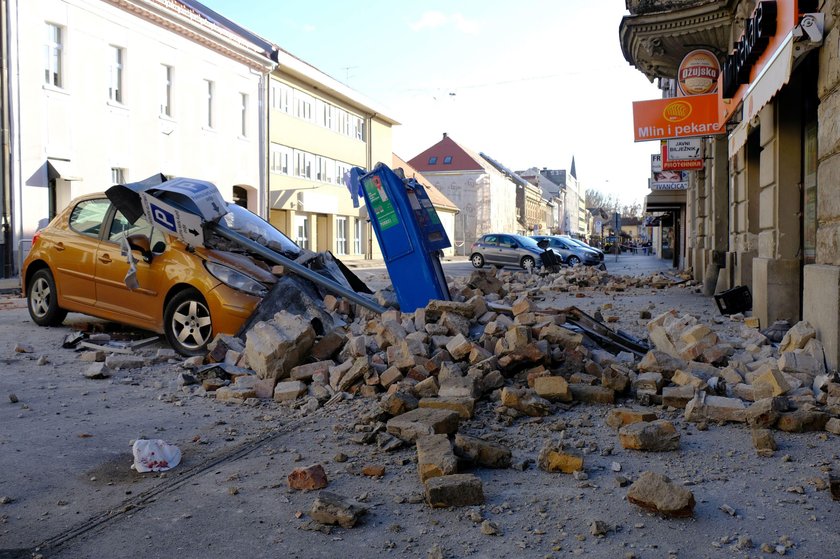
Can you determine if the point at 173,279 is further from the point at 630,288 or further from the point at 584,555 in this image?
the point at 630,288

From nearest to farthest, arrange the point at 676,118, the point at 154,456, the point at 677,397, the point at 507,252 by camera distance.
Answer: the point at 154,456, the point at 677,397, the point at 676,118, the point at 507,252

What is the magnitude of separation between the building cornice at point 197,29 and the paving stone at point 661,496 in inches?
993

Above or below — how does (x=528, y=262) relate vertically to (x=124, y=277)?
above

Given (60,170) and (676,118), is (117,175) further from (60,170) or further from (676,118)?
(676,118)

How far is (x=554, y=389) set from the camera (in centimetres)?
540

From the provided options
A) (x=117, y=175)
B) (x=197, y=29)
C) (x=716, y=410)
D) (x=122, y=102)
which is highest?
(x=197, y=29)

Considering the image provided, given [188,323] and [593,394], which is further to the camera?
[188,323]

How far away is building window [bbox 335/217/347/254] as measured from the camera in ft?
136

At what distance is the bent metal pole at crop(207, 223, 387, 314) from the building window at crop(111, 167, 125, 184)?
60.1ft

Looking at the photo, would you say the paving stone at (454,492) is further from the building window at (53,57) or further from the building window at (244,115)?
the building window at (244,115)

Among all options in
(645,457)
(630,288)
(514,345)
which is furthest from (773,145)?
(630,288)

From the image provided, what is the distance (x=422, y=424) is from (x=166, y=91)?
26097 mm

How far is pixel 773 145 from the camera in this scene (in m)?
9.12

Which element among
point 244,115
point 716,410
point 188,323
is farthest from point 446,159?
point 716,410
